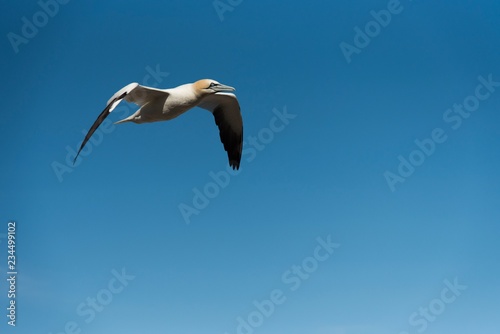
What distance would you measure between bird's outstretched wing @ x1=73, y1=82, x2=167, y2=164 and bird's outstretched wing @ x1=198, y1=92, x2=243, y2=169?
1657mm

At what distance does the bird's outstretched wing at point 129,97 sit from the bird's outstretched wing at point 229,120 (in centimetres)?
166

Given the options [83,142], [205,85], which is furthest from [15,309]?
[205,85]

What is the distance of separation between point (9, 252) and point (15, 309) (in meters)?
1.01

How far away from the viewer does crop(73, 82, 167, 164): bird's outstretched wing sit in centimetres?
1025

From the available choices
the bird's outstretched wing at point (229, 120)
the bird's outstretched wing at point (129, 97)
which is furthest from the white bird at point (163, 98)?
the bird's outstretched wing at point (229, 120)

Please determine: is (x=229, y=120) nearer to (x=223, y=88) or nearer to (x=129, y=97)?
(x=223, y=88)

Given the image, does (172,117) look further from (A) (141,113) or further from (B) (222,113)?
(B) (222,113)

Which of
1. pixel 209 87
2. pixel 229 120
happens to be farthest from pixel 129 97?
pixel 229 120

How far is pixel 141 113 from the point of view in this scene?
11609 millimetres

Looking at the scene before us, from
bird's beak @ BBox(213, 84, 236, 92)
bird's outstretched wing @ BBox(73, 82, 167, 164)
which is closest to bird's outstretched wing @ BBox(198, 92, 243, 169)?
bird's beak @ BBox(213, 84, 236, 92)

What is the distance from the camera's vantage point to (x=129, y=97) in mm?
11594

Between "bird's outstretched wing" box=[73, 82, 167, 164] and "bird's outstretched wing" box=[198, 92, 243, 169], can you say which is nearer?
"bird's outstretched wing" box=[73, 82, 167, 164]

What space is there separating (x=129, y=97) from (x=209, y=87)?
1.31m

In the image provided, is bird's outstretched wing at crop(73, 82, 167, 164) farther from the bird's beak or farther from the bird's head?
the bird's beak
